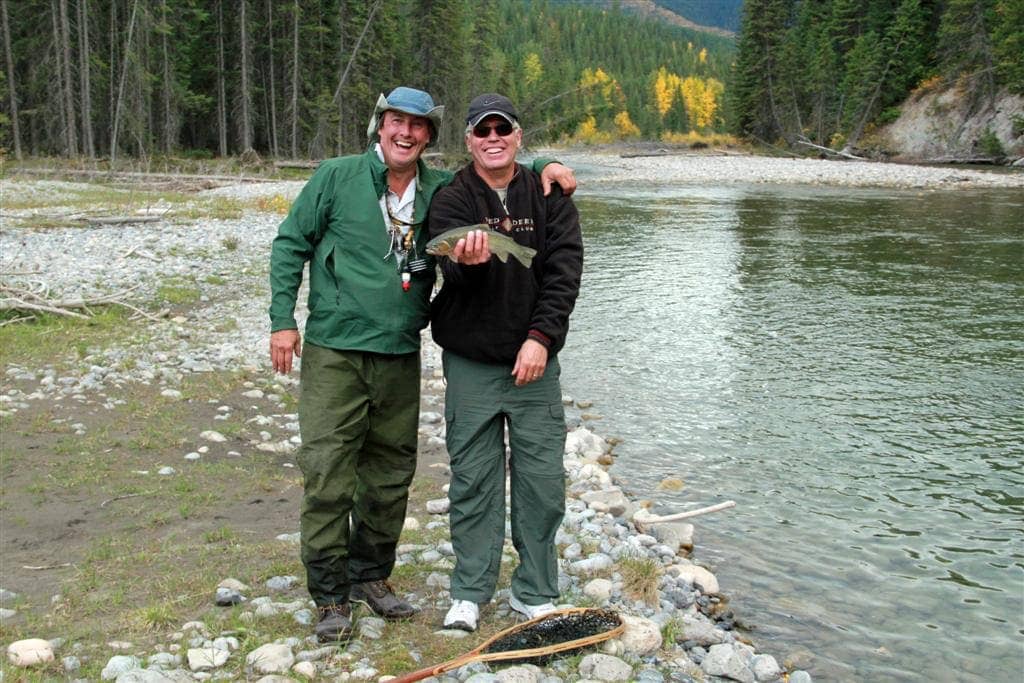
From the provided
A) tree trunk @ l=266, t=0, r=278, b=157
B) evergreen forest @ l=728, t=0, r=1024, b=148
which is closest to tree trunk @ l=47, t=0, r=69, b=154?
tree trunk @ l=266, t=0, r=278, b=157

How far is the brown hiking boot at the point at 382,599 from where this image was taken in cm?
426

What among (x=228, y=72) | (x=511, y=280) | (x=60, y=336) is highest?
(x=228, y=72)

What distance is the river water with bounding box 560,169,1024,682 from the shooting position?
5.53m

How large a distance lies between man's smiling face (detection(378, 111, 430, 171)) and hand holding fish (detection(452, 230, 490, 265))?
2.00ft

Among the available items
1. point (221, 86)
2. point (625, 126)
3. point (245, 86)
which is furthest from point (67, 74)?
point (625, 126)

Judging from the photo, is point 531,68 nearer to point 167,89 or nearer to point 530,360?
point 167,89

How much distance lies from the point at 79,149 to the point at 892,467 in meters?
49.8

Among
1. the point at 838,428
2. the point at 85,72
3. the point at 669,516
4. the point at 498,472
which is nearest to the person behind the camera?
the point at 498,472

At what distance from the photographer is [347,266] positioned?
13.1 feet

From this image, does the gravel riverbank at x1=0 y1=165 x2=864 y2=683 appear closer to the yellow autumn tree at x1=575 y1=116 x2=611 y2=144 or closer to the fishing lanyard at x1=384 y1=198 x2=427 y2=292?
the fishing lanyard at x1=384 y1=198 x2=427 y2=292

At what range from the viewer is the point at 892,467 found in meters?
8.09

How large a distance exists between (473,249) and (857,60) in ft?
243

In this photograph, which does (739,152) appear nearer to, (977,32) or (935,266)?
(977,32)

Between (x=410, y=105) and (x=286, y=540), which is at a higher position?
(x=410, y=105)
